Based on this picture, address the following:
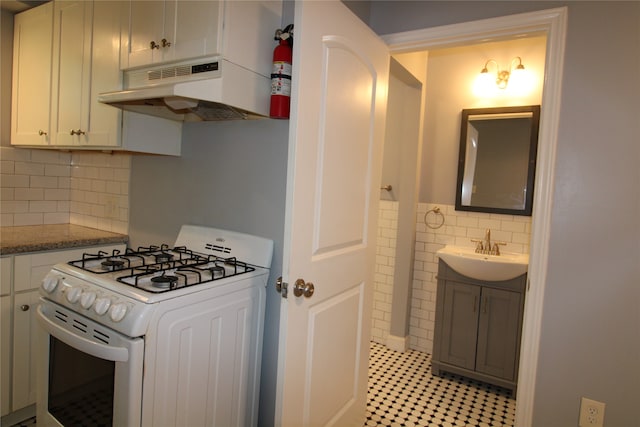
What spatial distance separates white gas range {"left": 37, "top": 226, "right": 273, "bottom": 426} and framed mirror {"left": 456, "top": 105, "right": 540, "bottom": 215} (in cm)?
190

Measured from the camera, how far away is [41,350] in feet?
5.13

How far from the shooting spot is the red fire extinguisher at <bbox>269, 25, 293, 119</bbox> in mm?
1567

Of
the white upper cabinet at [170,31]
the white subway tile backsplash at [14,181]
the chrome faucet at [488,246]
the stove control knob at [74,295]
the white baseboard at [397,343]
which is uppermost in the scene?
the white upper cabinet at [170,31]

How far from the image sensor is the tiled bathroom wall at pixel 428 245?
283cm

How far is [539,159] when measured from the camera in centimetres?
167

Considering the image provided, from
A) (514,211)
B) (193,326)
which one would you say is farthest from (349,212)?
(514,211)

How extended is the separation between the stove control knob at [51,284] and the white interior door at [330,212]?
933 millimetres

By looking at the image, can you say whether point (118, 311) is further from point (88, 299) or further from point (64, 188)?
point (64, 188)

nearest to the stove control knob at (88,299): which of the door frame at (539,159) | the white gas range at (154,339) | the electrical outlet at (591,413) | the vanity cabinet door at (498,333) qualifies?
the white gas range at (154,339)

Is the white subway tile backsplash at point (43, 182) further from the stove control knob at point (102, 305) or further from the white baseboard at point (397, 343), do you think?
the white baseboard at point (397, 343)

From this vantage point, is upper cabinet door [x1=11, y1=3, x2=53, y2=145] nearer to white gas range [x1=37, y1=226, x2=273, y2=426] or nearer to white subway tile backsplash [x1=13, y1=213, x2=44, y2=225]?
white subway tile backsplash [x1=13, y1=213, x2=44, y2=225]

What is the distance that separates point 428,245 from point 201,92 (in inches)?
89.9

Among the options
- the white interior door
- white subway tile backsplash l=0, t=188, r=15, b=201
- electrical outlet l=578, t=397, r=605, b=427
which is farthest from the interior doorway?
white subway tile backsplash l=0, t=188, r=15, b=201

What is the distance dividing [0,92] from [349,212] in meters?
2.50
